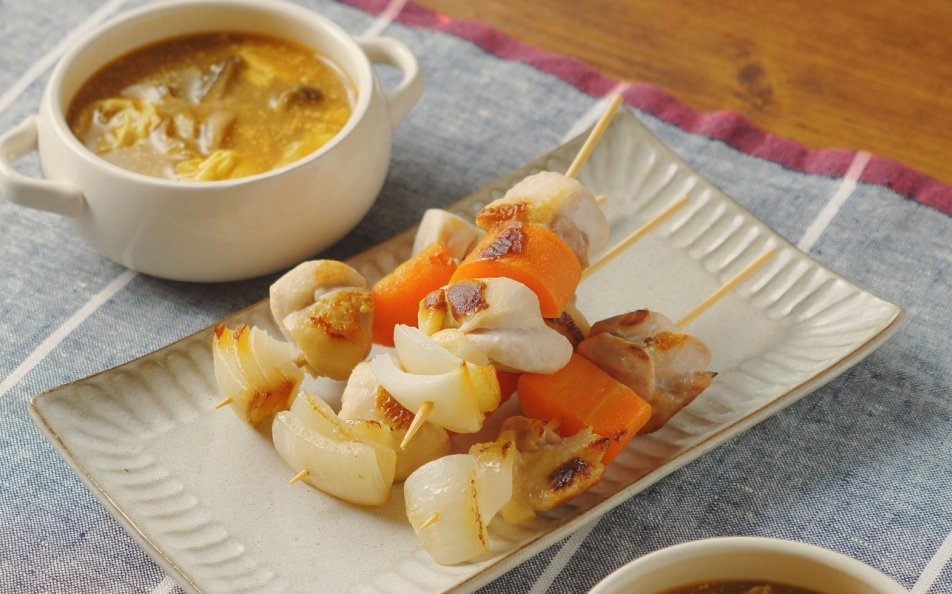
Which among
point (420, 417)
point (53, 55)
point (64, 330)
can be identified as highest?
point (420, 417)

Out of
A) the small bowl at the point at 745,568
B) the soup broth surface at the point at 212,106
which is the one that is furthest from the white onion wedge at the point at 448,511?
the soup broth surface at the point at 212,106

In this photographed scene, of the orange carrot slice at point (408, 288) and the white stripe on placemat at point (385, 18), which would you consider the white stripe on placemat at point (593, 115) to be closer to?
the white stripe on placemat at point (385, 18)

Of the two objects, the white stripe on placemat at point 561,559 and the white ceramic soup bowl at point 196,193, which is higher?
the white ceramic soup bowl at point 196,193

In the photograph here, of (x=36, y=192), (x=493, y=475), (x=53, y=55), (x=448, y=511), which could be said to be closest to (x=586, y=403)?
(x=493, y=475)

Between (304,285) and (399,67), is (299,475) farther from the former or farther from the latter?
(399,67)

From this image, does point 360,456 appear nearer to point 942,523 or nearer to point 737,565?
point 737,565

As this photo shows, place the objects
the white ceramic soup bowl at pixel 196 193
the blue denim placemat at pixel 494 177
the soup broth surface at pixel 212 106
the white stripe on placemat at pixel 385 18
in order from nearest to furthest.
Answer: the blue denim placemat at pixel 494 177, the white ceramic soup bowl at pixel 196 193, the soup broth surface at pixel 212 106, the white stripe on placemat at pixel 385 18
